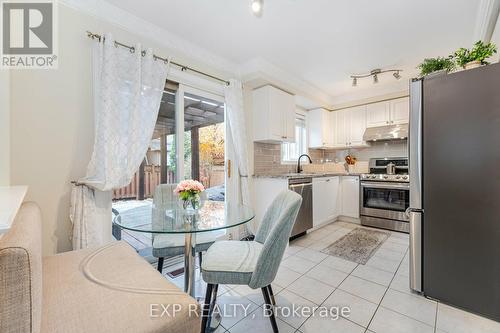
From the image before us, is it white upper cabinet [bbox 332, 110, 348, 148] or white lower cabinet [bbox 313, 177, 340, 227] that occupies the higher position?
white upper cabinet [bbox 332, 110, 348, 148]

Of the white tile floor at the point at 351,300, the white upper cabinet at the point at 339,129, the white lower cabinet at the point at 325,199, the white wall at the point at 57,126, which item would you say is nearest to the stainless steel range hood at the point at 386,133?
the white upper cabinet at the point at 339,129

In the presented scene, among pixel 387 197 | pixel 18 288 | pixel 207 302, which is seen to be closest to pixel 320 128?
pixel 387 197

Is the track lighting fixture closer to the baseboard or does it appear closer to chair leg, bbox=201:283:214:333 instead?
the baseboard

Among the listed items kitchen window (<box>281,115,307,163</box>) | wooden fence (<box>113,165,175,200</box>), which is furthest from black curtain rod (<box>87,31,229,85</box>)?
kitchen window (<box>281,115,307,163</box>)

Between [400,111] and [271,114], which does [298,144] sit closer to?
[271,114]

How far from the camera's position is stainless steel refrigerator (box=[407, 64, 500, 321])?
1.50 meters

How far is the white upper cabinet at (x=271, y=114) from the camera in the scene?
3.23 meters

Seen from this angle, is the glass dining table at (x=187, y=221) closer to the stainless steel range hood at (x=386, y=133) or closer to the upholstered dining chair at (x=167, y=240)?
the upholstered dining chair at (x=167, y=240)

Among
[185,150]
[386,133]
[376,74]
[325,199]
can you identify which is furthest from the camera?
[386,133]

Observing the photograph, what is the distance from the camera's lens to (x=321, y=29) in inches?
91.2

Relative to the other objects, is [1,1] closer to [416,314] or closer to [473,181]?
[473,181]

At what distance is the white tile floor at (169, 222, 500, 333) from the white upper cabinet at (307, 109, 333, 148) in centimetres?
247

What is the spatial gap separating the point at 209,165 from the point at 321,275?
185 centimetres

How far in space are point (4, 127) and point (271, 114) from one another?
8.90 ft
